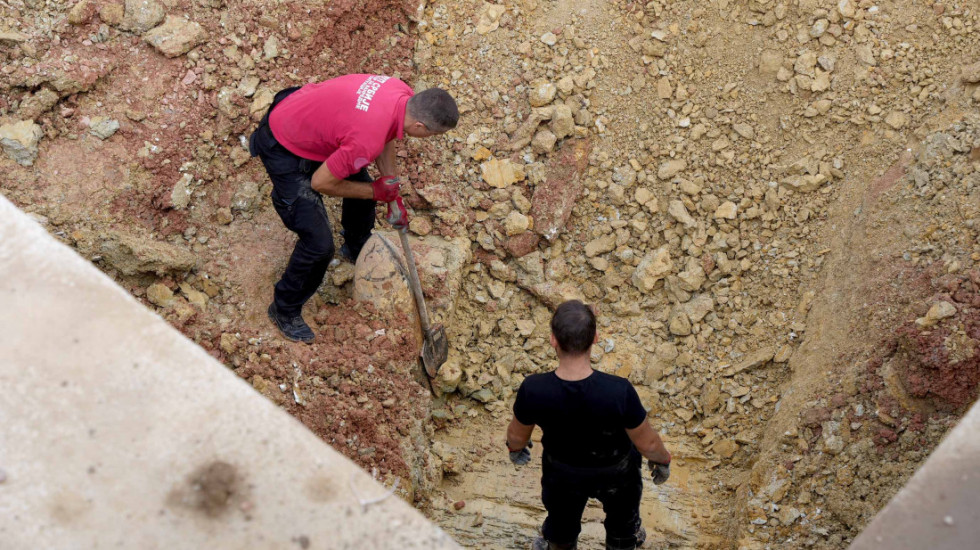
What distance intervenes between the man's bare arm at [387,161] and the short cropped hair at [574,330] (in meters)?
1.75

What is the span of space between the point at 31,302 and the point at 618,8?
4.14 metres

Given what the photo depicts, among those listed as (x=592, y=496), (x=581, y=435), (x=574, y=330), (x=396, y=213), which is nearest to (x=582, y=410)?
(x=581, y=435)

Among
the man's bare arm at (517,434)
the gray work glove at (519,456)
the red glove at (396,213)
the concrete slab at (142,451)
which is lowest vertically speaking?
the gray work glove at (519,456)

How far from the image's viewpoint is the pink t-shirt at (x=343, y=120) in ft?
11.6

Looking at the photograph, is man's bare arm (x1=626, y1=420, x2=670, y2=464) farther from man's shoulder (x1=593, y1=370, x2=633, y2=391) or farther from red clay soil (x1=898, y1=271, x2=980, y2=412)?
red clay soil (x1=898, y1=271, x2=980, y2=412)

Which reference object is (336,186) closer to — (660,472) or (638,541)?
(660,472)

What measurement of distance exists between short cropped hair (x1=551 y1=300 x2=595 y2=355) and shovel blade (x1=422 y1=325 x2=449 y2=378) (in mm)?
1773

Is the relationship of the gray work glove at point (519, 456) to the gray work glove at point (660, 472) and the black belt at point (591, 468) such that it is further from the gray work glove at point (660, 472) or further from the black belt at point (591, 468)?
the gray work glove at point (660, 472)

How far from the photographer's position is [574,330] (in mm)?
2699

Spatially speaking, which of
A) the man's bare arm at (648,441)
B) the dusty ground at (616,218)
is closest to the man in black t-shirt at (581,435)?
the man's bare arm at (648,441)

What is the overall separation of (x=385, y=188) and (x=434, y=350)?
1.11 m

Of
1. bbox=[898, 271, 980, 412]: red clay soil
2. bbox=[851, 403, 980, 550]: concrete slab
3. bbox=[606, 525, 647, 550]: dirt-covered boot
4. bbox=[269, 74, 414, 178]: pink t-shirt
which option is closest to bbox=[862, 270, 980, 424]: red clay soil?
bbox=[898, 271, 980, 412]: red clay soil

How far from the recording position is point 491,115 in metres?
5.01

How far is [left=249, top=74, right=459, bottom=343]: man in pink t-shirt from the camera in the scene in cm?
354
